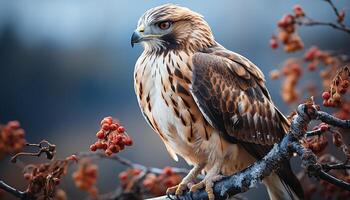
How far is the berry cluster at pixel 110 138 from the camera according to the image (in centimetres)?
376

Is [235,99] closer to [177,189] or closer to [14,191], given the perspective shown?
[177,189]

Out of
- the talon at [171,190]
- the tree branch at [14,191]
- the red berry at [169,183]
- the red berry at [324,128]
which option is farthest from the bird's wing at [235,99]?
the tree branch at [14,191]

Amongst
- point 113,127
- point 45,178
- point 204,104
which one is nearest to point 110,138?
point 113,127

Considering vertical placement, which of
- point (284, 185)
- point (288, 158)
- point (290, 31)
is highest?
point (290, 31)

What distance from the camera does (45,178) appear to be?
360cm

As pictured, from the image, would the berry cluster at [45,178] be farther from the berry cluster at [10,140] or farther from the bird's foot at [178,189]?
the bird's foot at [178,189]

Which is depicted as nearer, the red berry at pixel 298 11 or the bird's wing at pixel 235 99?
the bird's wing at pixel 235 99

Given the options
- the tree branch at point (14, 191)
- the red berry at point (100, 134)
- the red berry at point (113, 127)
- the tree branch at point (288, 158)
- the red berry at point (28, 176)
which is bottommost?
the tree branch at point (288, 158)

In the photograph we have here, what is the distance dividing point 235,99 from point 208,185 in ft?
1.74

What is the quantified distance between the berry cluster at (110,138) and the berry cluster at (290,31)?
1366mm

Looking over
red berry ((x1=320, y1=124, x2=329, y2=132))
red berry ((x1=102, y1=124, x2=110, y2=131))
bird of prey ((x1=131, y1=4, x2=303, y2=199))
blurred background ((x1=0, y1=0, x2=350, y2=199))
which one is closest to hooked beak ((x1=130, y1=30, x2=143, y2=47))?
bird of prey ((x1=131, y1=4, x2=303, y2=199))

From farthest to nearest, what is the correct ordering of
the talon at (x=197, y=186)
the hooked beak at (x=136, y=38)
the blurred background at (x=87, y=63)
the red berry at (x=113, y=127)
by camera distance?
the blurred background at (x=87, y=63) < the hooked beak at (x=136, y=38) < the talon at (x=197, y=186) < the red berry at (x=113, y=127)

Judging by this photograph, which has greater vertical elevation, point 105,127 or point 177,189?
point 105,127

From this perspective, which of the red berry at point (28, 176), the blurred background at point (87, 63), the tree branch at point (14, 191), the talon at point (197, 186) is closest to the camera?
the tree branch at point (14, 191)
